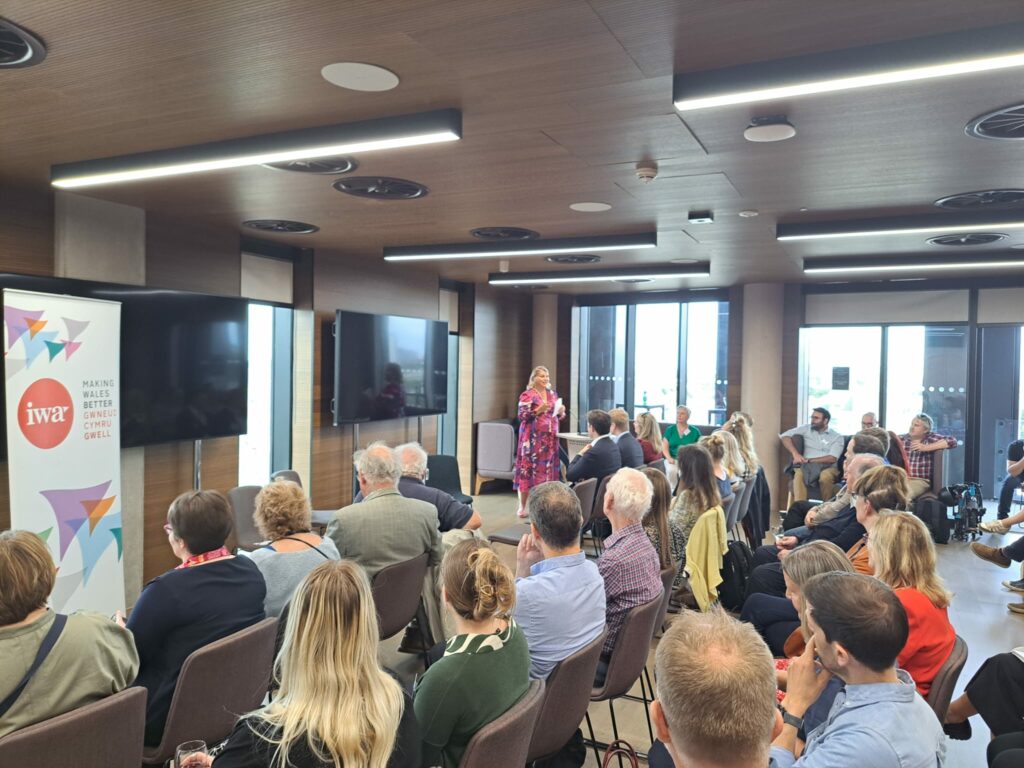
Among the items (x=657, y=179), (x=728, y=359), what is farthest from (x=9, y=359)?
(x=728, y=359)

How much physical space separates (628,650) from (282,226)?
420 centimetres

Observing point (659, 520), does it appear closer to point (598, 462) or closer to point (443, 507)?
point (443, 507)

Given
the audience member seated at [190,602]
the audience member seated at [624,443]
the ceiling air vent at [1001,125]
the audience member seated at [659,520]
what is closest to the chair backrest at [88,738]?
the audience member seated at [190,602]

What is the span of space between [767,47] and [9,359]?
13.5 ft

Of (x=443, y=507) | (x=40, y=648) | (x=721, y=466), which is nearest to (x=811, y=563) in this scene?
(x=443, y=507)

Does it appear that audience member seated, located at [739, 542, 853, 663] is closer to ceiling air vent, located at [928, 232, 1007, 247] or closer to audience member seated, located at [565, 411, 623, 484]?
audience member seated, located at [565, 411, 623, 484]

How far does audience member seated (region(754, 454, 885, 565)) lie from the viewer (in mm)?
3967

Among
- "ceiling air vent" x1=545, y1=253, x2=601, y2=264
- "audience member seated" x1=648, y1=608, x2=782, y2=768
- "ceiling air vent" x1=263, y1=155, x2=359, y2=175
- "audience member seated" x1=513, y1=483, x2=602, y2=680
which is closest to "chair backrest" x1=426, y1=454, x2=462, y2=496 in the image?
"ceiling air vent" x1=545, y1=253, x2=601, y2=264

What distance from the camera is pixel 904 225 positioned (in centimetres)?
471

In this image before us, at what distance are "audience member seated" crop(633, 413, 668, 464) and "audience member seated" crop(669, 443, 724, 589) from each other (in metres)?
2.37

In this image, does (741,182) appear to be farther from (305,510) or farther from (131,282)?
(131,282)

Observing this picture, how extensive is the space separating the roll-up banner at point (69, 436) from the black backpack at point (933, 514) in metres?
7.11

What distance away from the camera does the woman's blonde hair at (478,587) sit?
1.97m

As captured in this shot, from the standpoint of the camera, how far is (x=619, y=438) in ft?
21.2
